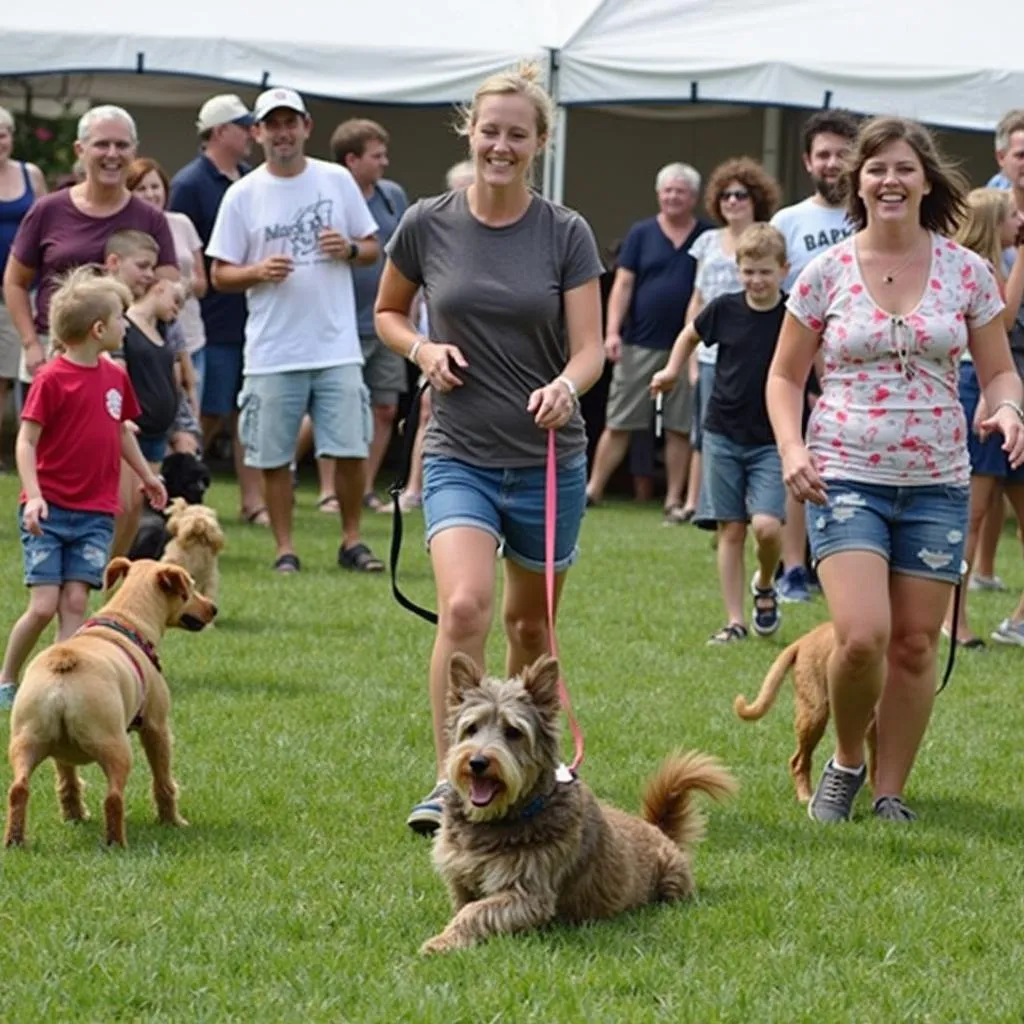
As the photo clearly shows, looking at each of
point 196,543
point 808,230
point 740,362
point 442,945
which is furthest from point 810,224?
point 442,945

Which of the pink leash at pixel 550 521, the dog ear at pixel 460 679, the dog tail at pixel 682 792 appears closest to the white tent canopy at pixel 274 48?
the pink leash at pixel 550 521

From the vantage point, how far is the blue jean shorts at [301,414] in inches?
460

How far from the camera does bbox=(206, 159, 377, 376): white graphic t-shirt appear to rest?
38.6 ft

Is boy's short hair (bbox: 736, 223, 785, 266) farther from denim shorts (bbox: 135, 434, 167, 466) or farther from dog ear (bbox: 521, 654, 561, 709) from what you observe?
dog ear (bbox: 521, 654, 561, 709)

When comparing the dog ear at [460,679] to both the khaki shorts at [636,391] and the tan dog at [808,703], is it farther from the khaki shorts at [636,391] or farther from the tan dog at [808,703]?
the khaki shorts at [636,391]

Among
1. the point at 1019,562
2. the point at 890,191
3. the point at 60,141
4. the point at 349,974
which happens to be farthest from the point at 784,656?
the point at 60,141

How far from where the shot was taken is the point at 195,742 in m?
7.73

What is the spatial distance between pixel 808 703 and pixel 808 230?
4659 mm

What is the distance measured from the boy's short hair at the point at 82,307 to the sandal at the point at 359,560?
4171 mm

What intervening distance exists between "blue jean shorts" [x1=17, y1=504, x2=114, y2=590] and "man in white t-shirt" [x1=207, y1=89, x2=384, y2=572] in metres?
3.49

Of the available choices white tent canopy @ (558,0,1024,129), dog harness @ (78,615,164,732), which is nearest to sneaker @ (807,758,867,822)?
dog harness @ (78,615,164,732)

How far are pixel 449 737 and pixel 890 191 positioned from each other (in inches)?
88.6

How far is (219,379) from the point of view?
48.3ft

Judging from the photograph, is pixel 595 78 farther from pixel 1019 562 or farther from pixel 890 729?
pixel 890 729
